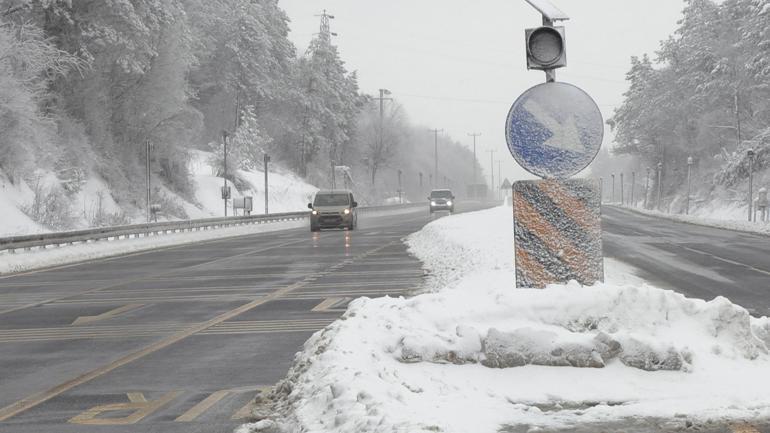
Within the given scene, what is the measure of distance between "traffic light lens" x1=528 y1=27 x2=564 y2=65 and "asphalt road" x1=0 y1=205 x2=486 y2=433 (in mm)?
3830

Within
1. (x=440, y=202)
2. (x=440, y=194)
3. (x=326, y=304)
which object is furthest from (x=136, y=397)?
(x=440, y=194)

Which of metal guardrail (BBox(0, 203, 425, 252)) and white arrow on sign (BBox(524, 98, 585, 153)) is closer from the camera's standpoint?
white arrow on sign (BBox(524, 98, 585, 153))

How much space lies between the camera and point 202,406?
6.62 metres

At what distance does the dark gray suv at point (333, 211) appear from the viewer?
42.2 meters

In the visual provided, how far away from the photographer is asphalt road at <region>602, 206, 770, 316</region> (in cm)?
1422

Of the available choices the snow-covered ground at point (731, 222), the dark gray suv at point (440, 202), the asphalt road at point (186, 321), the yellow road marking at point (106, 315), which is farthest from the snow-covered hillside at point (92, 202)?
the snow-covered ground at point (731, 222)

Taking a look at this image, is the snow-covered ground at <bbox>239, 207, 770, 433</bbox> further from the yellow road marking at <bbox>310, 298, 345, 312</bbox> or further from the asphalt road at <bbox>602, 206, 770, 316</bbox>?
the asphalt road at <bbox>602, 206, 770, 316</bbox>

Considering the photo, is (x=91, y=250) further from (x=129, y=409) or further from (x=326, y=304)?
(x=129, y=409)

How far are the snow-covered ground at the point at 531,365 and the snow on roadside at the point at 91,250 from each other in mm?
18291

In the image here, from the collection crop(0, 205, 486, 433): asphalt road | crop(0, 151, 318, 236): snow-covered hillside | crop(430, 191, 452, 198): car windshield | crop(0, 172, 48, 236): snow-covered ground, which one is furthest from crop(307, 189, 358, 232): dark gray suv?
crop(430, 191, 452, 198): car windshield

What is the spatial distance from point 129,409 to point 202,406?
0.55 m

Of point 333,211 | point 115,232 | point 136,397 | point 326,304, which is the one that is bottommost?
point 326,304

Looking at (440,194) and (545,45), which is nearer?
(545,45)

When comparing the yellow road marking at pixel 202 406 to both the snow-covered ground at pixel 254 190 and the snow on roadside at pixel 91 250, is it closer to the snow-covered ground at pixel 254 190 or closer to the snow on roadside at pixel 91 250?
the snow on roadside at pixel 91 250
